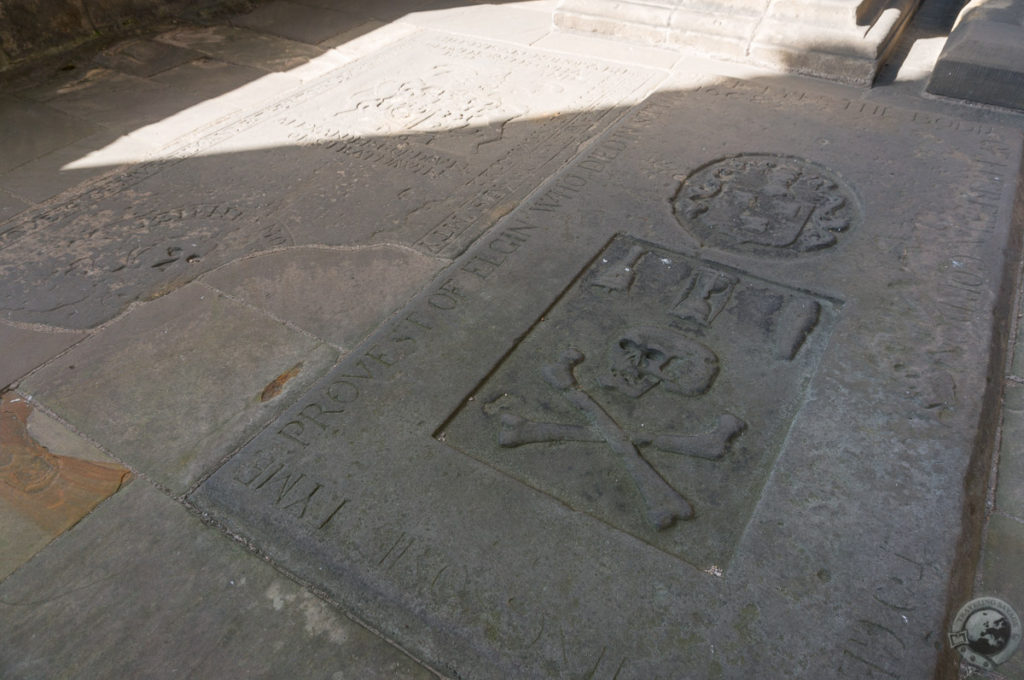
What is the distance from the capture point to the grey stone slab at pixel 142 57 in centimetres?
459

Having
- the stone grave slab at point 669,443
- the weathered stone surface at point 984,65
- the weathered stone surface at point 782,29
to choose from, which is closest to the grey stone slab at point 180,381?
the stone grave slab at point 669,443

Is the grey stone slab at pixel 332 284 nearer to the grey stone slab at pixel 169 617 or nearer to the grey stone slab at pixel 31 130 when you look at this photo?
the grey stone slab at pixel 169 617

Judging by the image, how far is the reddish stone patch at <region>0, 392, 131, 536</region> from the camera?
1.80 meters

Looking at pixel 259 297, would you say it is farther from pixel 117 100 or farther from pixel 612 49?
pixel 612 49

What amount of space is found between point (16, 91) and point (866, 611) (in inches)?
219

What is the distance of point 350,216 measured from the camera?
2.94 metres

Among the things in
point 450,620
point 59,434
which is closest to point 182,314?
point 59,434

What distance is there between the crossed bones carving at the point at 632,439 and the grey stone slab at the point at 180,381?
0.78 metres

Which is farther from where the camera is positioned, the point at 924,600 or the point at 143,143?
the point at 143,143

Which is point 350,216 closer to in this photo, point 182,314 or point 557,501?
point 182,314

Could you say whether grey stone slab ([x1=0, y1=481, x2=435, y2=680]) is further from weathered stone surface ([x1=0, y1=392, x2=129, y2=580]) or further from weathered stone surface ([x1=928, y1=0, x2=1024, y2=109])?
weathered stone surface ([x1=928, y1=0, x2=1024, y2=109])

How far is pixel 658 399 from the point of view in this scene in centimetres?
195

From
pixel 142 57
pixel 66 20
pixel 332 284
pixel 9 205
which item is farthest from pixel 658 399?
pixel 66 20

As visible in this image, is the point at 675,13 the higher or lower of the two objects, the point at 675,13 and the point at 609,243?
the higher
